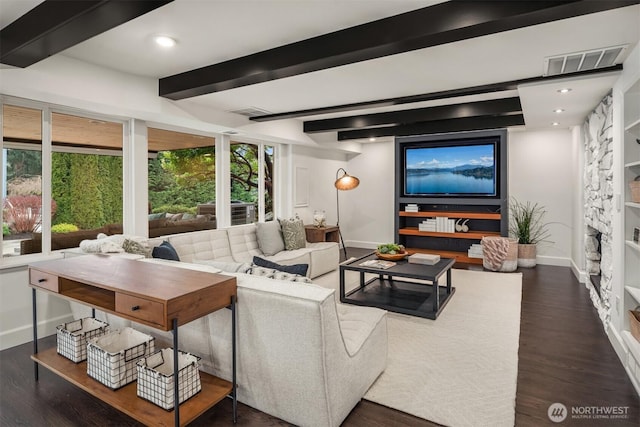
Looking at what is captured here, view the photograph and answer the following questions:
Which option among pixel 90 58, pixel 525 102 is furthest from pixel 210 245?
pixel 525 102

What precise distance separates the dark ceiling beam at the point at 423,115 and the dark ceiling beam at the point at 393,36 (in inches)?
109

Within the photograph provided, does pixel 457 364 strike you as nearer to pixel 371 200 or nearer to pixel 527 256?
pixel 527 256

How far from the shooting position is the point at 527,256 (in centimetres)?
614

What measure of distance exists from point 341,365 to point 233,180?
4263 millimetres

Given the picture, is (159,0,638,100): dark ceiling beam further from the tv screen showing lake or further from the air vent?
the tv screen showing lake

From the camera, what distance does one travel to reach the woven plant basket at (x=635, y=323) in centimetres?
252

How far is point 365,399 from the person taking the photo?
2.34 m

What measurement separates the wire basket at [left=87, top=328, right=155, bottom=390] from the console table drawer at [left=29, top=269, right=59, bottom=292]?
0.43 m

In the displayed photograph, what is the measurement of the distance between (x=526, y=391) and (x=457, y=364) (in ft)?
1.56

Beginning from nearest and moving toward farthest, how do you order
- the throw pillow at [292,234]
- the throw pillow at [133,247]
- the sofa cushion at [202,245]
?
the throw pillow at [133,247] < the sofa cushion at [202,245] < the throw pillow at [292,234]

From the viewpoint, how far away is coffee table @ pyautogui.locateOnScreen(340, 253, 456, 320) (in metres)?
3.77

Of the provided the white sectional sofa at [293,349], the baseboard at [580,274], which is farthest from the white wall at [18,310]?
the baseboard at [580,274]

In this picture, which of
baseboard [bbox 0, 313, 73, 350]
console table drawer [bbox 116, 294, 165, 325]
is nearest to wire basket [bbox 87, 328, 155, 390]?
console table drawer [bbox 116, 294, 165, 325]

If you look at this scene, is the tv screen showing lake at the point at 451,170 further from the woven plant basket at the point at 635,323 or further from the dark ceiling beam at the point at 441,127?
the woven plant basket at the point at 635,323
